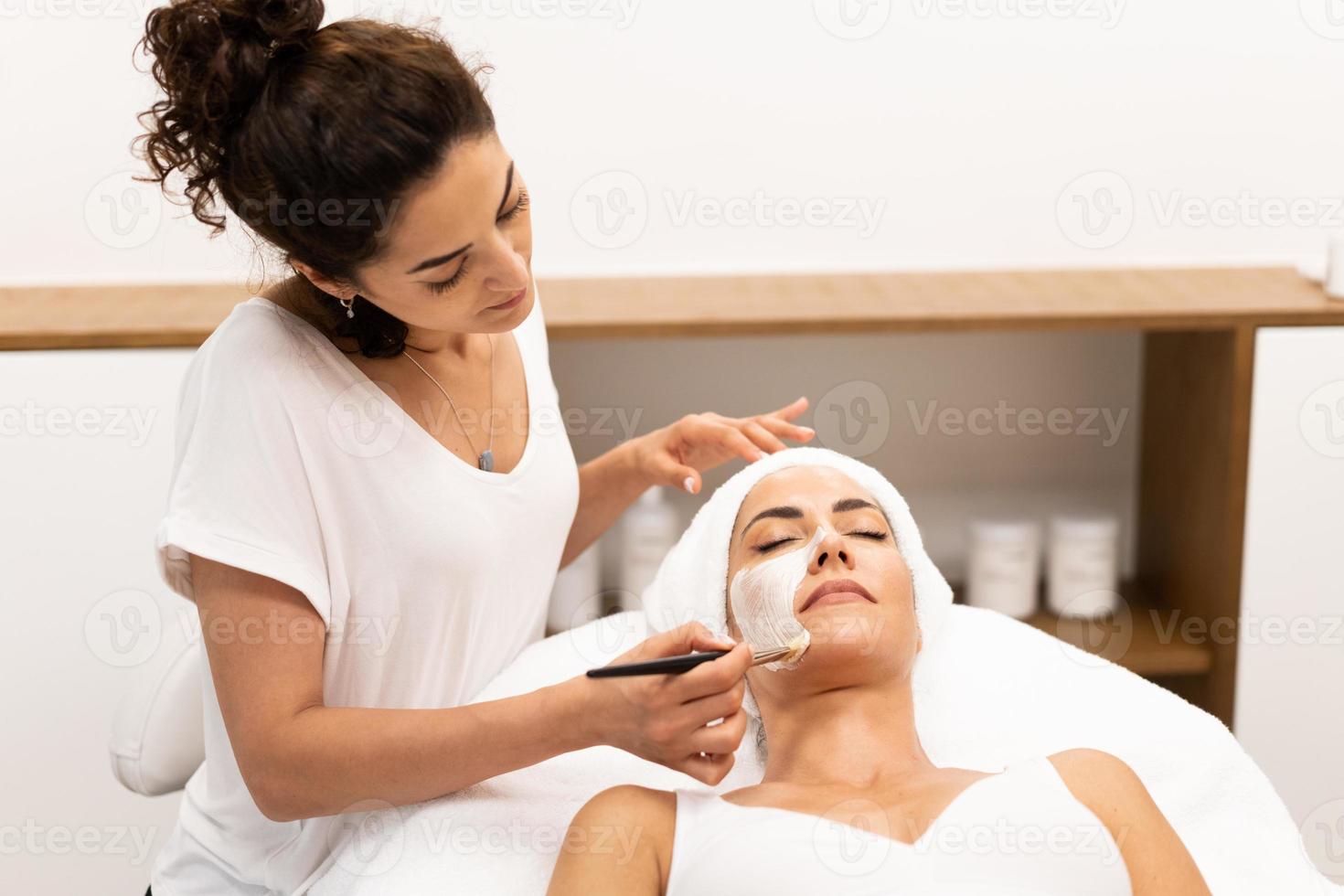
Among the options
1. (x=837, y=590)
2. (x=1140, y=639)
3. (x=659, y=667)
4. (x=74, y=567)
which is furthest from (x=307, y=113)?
(x=1140, y=639)

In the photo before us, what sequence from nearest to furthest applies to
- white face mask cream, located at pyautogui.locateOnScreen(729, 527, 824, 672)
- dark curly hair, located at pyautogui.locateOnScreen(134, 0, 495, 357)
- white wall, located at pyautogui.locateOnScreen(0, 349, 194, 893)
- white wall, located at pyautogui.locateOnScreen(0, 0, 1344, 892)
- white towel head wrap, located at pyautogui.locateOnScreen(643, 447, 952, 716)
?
dark curly hair, located at pyautogui.locateOnScreen(134, 0, 495, 357), white face mask cream, located at pyautogui.locateOnScreen(729, 527, 824, 672), white towel head wrap, located at pyautogui.locateOnScreen(643, 447, 952, 716), white wall, located at pyautogui.locateOnScreen(0, 349, 194, 893), white wall, located at pyautogui.locateOnScreen(0, 0, 1344, 892)

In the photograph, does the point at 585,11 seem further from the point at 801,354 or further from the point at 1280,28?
the point at 1280,28

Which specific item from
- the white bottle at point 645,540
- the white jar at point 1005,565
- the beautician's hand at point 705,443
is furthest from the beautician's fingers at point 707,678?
the white jar at point 1005,565

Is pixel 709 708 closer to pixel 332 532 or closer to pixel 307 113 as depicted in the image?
pixel 332 532

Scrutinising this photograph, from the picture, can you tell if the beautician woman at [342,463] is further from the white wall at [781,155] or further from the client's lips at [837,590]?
the white wall at [781,155]

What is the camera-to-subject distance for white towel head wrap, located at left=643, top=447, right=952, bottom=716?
1.53m

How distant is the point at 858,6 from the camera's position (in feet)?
6.70

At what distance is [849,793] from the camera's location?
51.6 inches

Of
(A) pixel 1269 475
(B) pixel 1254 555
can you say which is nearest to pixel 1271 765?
(B) pixel 1254 555

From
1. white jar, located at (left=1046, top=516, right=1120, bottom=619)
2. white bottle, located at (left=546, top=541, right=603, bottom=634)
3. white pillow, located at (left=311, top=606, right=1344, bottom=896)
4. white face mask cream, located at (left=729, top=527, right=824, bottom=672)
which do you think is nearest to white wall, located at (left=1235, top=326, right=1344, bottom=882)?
white jar, located at (left=1046, top=516, right=1120, bottom=619)

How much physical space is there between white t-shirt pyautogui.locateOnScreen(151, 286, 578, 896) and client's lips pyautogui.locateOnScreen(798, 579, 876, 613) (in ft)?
0.91

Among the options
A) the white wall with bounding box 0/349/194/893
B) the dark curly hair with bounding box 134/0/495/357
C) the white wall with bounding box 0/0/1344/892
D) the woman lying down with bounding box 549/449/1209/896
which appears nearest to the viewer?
the dark curly hair with bounding box 134/0/495/357

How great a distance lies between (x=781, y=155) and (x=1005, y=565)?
2.48 ft

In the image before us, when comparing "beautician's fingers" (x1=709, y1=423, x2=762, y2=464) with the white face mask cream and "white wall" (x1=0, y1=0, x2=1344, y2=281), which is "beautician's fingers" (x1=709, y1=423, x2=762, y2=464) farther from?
"white wall" (x1=0, y1=0, x2=1344, y2=281)
